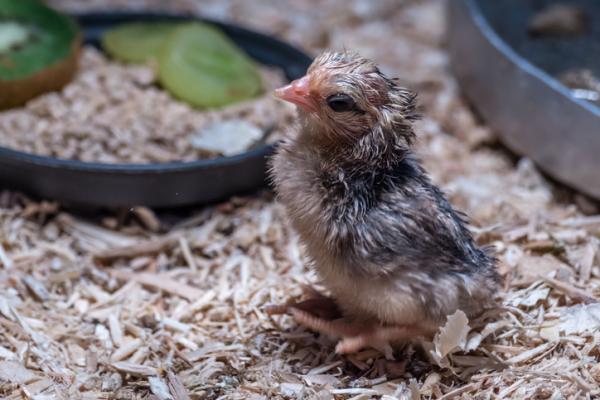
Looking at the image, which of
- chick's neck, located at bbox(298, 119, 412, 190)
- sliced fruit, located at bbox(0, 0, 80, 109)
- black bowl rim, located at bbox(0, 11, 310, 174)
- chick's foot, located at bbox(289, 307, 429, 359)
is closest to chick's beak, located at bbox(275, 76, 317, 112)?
chick's neck, located at bbox(298, 119, 412, 190)

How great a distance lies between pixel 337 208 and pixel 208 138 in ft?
4.54

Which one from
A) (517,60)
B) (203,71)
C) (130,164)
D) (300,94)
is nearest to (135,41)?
(203,71)

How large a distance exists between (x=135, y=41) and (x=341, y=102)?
2.18 m

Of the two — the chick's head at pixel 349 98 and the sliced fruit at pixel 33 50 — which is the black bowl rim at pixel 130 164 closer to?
the sliced fruit at pixel 33 50

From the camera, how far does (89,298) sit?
2852 mm

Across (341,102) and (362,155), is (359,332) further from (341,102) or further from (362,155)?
(341,102)

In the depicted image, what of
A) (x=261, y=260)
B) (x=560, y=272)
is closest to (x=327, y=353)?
(x=261, y=260)

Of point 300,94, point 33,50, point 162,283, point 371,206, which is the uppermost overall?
point 300,94

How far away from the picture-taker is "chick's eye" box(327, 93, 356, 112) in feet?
6.99

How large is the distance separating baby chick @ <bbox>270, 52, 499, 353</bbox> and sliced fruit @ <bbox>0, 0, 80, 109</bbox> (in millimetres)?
1693

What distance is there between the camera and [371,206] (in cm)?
222

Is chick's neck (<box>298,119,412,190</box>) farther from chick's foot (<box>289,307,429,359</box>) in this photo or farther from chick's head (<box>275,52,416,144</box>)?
chick's foot (<box>289,307,429,359</box>)

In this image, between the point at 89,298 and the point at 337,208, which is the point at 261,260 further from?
the point at 337,208

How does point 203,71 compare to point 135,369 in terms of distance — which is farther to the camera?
point 203,71
